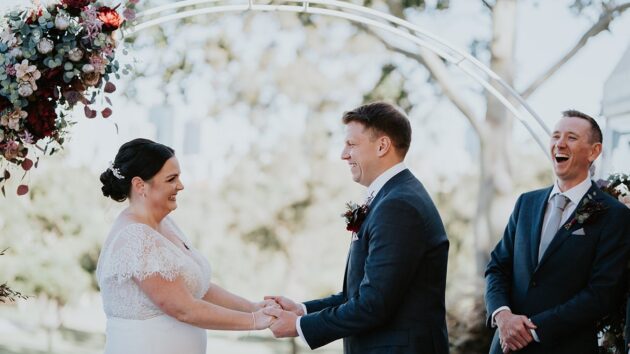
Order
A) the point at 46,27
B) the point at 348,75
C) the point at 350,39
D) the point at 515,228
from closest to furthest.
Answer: the point at 46,27 → the point at 515,228 → the point at 350,39 → the point at 348,75

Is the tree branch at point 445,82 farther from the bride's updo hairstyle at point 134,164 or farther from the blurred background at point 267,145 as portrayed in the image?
the bride's updo hairstyle at point 134,164

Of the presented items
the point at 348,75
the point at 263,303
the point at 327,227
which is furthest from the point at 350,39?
the point at 263,303

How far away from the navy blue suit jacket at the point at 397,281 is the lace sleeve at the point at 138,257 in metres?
0.72

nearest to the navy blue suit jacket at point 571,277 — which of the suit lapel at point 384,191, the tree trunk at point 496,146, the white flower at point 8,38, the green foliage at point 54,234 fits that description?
the suit lapel at point 384,191

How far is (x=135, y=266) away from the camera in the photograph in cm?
365

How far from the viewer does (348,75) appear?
15.7 metres

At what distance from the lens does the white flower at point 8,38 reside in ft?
12.0

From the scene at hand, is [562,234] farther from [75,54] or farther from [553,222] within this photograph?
[75,54]

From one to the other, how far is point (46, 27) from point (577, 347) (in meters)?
2.73

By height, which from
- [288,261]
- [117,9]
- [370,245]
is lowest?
[370,245]

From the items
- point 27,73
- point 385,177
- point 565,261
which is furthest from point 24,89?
point 565,261

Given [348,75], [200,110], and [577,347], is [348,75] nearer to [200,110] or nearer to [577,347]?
[200,110]

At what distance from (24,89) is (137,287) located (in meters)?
0.97

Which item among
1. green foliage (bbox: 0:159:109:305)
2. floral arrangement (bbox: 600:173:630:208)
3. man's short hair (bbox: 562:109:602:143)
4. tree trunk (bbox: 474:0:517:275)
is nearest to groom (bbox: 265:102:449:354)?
man's short hair (bbox: 562:109:602:143)
